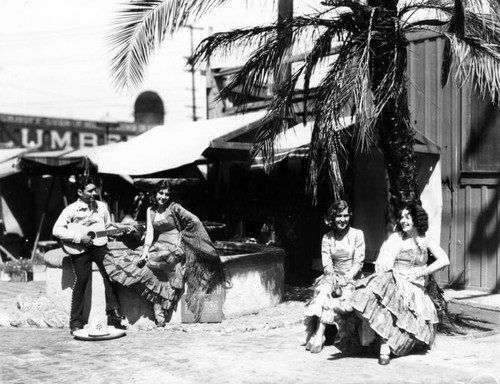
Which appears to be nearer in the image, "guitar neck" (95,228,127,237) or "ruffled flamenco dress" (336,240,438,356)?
"ruffled flamenco dress" (336,240,438,356)

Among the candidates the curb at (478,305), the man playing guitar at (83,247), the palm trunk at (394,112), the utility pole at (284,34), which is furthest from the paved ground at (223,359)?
the utility pole at (284,34)

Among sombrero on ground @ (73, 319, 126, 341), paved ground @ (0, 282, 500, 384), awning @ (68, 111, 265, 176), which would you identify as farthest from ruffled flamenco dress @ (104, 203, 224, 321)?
awning @ (68, 111, 265, 176)

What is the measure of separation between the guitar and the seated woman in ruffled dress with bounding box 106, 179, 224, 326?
0.30m

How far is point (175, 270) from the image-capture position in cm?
796

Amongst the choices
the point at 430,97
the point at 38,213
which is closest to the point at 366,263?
the point at 430,97

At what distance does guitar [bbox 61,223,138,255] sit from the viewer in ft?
25.2

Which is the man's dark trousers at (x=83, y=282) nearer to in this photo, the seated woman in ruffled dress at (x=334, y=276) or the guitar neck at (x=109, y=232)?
the guitar neck at (x=109, y=232)

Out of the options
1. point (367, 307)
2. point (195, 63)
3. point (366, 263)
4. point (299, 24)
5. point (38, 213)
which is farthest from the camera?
point (38, 213)

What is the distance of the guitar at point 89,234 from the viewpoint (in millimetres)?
7695

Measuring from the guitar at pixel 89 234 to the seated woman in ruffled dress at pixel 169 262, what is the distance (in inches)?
11.7

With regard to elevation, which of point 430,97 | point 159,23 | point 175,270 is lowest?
point 175,270

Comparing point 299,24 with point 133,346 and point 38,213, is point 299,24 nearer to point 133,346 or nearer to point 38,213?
point 133,346

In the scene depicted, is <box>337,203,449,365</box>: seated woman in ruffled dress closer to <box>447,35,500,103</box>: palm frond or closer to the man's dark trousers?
<box>447,35,500,103</box>: palm frond

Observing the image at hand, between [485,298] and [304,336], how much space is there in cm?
398
